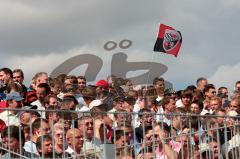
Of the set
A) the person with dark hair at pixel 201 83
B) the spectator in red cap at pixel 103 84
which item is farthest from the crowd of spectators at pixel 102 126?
the person with dark hair at pixel 201 83

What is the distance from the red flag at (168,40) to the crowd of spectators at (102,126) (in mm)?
5364

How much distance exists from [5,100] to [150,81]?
6520mm

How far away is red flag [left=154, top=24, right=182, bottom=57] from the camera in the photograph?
1975cm

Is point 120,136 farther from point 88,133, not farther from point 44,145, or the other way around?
point 44,145

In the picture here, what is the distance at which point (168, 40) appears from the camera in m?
20.0

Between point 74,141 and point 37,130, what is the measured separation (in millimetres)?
555

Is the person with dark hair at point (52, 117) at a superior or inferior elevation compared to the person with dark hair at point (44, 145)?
superior

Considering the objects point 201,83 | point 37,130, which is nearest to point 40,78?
point 201,83

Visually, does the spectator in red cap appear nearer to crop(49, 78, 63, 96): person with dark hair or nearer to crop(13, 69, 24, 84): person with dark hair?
crop(49, 78, 63, 96): person with dark hair

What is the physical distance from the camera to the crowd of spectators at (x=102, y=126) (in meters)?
9.67

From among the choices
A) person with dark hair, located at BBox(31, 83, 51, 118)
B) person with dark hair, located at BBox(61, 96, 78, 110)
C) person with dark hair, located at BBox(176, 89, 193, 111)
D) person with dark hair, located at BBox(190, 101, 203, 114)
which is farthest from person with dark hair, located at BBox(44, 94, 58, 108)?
person with dark hair, located at BBox(176, 89, 193, 111)

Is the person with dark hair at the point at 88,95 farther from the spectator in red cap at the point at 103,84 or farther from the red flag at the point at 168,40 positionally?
the red flag at the point at 168,40

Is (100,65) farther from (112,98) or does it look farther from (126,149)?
(126,149)

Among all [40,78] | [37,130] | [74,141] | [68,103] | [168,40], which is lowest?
[74,141]
